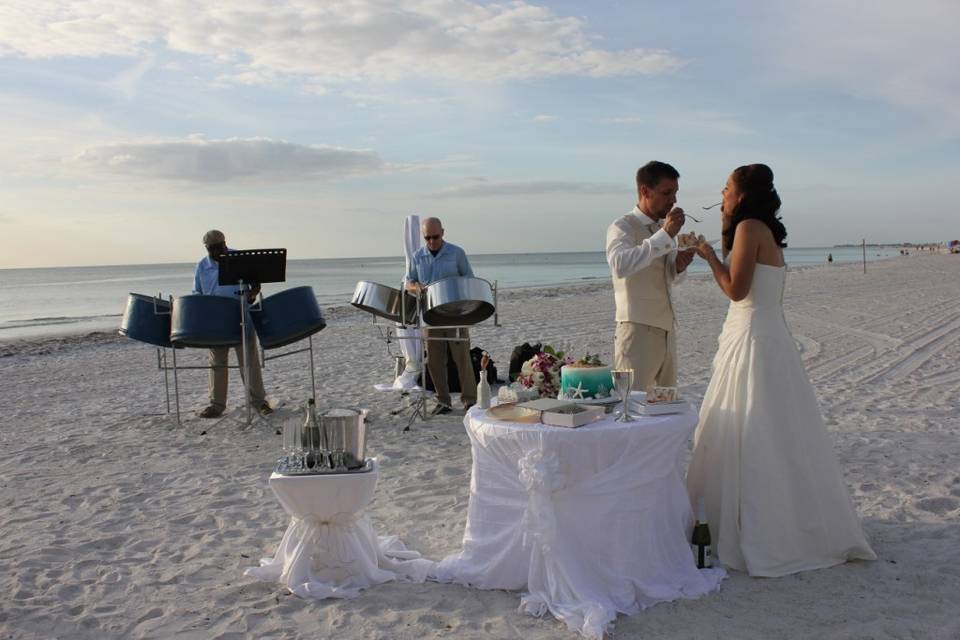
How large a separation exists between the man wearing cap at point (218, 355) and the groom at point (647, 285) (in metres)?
3.54

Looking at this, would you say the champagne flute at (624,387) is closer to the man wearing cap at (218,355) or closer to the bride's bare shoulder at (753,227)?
the bride's bare shoulder at (753,227)

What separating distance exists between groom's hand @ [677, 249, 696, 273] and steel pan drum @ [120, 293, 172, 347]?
4146 mm

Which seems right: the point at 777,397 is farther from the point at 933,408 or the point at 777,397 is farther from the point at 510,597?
the point at 933,408

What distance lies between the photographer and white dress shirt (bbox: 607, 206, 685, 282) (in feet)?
10.4

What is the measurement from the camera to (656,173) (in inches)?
133

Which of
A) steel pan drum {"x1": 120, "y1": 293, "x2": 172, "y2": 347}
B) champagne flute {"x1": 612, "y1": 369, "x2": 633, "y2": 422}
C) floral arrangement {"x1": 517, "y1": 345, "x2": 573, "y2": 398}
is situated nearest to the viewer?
champagne flute {"x1": 612, "y1": 369, "x2": 633, "y2": 422}

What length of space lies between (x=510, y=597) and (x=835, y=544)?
4.14 ft

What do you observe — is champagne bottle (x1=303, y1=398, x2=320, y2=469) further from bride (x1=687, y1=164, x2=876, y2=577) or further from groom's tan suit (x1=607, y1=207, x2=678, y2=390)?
bride (x1=687, y1=164, x2=876, y2=577)

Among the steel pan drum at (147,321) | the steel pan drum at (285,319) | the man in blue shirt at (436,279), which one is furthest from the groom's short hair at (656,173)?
the steel pan drum at (147,321)

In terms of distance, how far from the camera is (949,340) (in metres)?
9.51

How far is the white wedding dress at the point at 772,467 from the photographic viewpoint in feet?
10.0

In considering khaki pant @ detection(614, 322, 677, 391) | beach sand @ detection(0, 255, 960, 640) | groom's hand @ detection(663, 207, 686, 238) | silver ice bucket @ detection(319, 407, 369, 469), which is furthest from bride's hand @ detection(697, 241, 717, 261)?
silver ice bucket @ detection(319, 407, 369, 469)

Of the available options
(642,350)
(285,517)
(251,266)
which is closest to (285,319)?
(251,266)

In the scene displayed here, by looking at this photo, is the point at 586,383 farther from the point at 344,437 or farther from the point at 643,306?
the point at 344,437
